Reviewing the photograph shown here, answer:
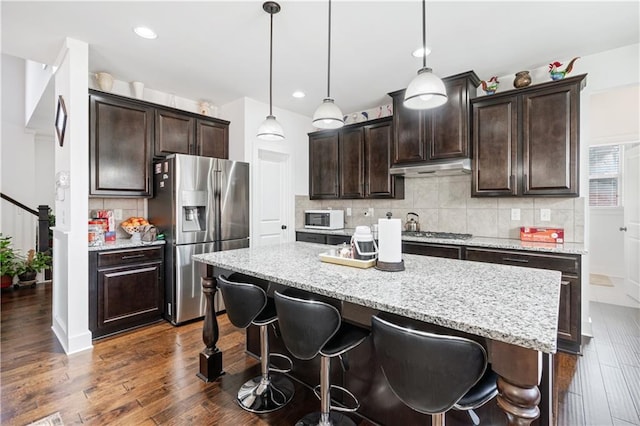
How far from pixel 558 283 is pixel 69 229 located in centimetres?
355

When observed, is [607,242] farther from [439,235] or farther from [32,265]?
[32,265]

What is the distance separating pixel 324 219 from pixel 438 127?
1.94 metres

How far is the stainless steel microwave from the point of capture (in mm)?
4367

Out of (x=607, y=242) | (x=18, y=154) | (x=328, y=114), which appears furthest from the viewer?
(x=18, y=154)

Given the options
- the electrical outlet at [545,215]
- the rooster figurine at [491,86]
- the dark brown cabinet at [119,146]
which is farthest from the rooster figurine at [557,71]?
the dark brown cabinet at [119,146]

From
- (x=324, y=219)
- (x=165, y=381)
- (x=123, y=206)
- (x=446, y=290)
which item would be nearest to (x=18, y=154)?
(x=123, y=206)

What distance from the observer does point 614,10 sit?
7.27 ft

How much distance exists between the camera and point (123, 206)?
352 centimetres

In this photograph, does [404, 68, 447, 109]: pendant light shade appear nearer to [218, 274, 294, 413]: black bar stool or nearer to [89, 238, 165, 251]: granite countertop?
[218, 274, 294, 413]: black bar stool

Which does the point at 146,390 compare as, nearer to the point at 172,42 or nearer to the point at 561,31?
the point at 172,42

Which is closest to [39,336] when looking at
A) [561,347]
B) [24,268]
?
[24,268]

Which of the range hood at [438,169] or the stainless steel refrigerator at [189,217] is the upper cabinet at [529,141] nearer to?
the range hood at [438,169]

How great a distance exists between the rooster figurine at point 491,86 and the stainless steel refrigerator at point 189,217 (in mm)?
2923

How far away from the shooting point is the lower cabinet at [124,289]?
9.21ft
